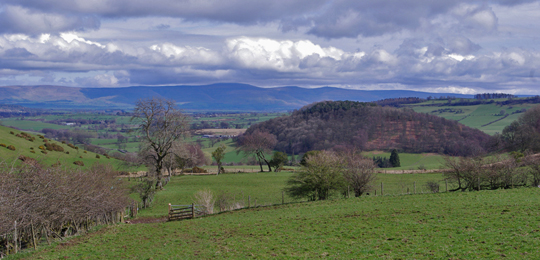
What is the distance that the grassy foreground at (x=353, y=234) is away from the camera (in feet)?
45.6

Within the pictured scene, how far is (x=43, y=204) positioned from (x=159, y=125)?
29889mm

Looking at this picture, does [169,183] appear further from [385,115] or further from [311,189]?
[385,115]

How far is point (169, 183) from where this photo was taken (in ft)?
168

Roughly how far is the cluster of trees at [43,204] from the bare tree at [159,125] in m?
21.4

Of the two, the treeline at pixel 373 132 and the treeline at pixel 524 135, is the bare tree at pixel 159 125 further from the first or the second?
the treeline at pixel 373 132

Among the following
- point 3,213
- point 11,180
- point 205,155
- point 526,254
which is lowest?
point 205,155

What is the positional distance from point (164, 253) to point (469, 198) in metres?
21.0

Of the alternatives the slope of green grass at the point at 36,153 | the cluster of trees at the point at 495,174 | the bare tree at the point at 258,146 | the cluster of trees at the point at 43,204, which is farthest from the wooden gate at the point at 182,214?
the bare tree at the point at 258,146

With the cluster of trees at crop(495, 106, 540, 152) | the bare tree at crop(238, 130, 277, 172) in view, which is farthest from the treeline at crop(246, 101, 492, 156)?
the bare tree at crop(238, 130, 277, 172)

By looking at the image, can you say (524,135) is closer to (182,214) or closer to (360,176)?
(360,176)

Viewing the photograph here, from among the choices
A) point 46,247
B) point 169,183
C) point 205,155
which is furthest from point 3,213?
point 205,155

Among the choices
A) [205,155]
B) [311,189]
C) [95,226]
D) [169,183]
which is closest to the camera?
[95,226]

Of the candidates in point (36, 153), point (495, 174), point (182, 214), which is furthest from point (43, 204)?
point (36, 153)

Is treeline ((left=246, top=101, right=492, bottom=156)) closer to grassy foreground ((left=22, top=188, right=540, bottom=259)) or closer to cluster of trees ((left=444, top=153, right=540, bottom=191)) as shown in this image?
cluster of trees ((left=444, top=153, right=540, bottom=191))
